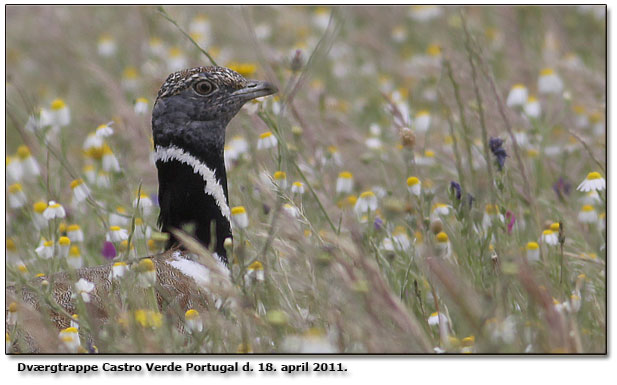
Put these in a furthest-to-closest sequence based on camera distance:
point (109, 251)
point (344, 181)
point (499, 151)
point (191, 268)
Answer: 1. point (344, 181)
2. point (109, 251)
3. point (499, 151)
4. point (191, 268)

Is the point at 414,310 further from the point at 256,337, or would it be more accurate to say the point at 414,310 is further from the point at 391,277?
the point at 256,337

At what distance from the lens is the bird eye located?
15.0 ft

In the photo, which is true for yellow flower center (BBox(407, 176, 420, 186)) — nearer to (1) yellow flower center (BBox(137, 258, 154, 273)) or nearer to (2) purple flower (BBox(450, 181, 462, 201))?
(2) purple flower (BBox(450, 181, 462, 201))

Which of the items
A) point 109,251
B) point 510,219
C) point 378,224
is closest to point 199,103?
point 109,251

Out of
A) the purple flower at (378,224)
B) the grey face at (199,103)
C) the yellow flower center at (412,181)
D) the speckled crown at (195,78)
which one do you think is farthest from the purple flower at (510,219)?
the speckled crown at (195,78)

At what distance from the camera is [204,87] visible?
457cm

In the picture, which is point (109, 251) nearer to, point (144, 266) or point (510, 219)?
point (144, 266)

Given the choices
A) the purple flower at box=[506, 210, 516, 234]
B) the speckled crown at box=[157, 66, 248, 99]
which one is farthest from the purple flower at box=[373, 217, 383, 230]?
the speckled crown at box=[157, 66, 248, 99]

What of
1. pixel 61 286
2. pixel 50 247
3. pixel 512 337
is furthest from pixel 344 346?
pixel 50 247

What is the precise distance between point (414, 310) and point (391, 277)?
193mm

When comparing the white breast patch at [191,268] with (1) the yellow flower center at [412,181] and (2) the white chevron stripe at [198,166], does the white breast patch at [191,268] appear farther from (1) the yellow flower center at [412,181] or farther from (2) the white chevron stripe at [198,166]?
(1) the yellow flower center at [412,181]

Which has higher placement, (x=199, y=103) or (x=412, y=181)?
(x=199, y=103)

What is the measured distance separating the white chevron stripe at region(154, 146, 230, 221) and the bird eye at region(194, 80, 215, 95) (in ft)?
1.15

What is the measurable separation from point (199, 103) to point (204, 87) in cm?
11
